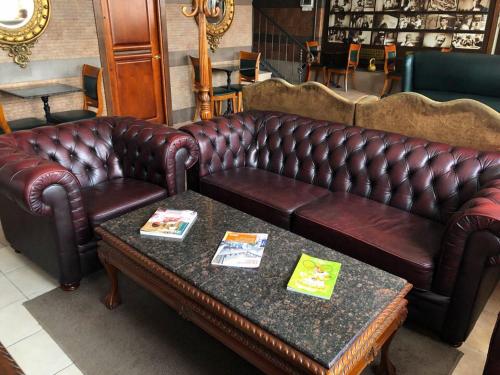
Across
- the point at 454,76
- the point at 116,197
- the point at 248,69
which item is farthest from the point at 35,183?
the point at 454,76

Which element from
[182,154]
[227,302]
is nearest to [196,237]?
[227,302]

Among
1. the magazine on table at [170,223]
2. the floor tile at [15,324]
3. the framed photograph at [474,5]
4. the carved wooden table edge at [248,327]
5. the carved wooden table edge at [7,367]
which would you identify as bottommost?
the floor tile at [15,324]

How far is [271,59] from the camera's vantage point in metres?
9.38

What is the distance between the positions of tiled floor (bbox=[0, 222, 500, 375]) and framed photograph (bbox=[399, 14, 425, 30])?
667cm

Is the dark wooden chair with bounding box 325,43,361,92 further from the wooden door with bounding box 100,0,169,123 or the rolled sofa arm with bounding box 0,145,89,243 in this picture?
the rolled sofa arm with bounding box 0,145,89,243

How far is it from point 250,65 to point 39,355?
Answer: 5.19 meters

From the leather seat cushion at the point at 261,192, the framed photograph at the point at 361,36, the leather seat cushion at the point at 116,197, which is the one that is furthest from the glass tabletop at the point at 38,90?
the framed photograph at the point at 361,36

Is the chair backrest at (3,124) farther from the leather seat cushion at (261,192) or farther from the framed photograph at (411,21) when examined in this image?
the framed photograph at (411,21)

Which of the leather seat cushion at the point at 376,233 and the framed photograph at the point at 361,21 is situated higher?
the framed photograph at the point at 361,21

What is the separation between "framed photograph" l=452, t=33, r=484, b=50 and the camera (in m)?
7.21

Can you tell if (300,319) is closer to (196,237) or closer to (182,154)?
(196,237)

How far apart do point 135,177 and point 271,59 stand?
712cm

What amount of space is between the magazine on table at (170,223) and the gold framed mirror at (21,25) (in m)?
3.17

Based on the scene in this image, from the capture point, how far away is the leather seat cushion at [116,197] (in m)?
2.46
